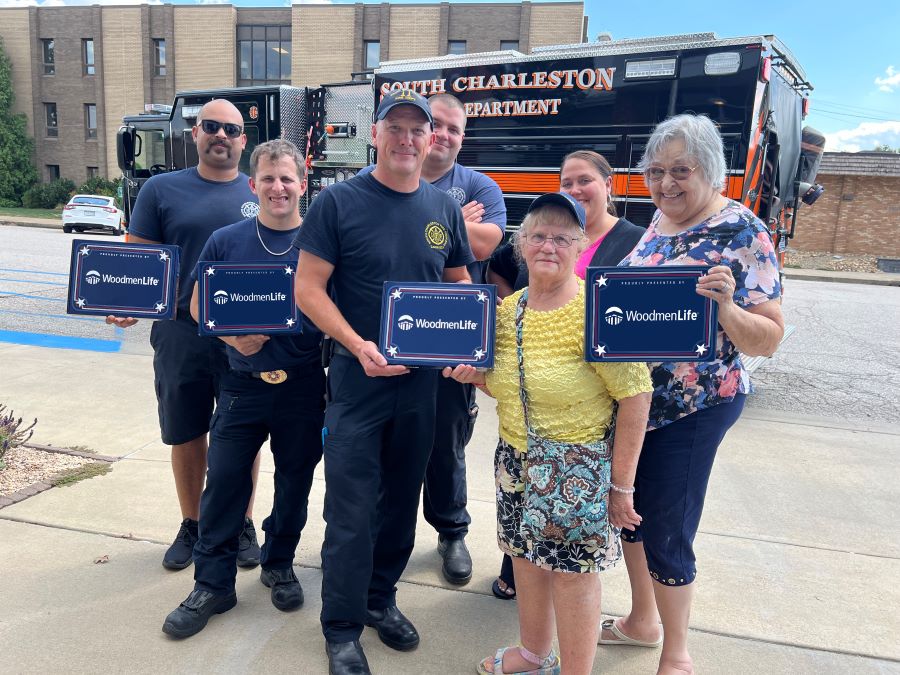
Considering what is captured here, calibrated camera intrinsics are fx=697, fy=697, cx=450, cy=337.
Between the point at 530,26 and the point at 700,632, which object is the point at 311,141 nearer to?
the point at 700,632

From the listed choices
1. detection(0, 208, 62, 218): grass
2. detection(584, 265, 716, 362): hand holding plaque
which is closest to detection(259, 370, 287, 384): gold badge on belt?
detection(584, 265, 716, 362): hand holding plaque

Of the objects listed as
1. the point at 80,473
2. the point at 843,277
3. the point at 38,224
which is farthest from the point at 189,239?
the point at 38,224

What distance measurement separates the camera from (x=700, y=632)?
2977 mm

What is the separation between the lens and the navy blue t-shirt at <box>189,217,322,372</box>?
2.92 m

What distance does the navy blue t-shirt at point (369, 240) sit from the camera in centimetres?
256

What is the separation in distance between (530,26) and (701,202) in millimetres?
33843

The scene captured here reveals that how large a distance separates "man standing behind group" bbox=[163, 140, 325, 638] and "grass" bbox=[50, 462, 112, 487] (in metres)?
1.71

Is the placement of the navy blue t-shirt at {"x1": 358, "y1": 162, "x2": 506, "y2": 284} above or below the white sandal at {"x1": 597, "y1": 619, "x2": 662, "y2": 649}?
above

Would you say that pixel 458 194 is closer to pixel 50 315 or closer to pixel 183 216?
pixel 183 216

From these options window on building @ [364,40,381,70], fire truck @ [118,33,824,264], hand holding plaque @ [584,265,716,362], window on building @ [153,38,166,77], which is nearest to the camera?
hand holding plaque @ [584,265,716,362]

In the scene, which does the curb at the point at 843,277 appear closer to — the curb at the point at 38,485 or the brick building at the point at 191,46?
the brick building at the point at 191,46

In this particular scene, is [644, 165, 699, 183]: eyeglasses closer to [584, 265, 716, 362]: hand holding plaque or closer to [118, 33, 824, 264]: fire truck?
[584, 265, 716, 362]: hand holding plaque

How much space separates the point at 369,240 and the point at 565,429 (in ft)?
3.26

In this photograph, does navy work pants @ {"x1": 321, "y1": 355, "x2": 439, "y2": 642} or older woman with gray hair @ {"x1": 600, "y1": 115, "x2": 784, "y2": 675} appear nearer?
older woman with gray hair @ {"x1": 600, "y1": 115, "x2": 784, "y2": 675}
